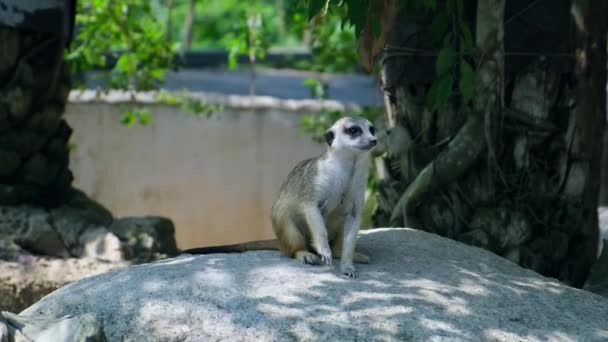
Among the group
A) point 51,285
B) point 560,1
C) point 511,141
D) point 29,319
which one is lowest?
point 51,285

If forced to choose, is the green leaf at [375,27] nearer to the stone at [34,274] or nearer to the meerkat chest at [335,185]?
the meerkat chest at [335,185]

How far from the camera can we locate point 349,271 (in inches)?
195

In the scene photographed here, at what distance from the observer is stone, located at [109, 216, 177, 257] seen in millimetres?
7184

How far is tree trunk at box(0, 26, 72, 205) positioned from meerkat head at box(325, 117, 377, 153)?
2670 mm

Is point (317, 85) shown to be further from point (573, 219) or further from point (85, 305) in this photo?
point (85, 305)

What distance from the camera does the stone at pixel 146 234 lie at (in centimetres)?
718

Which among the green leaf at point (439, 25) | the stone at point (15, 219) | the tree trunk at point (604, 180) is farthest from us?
the tree trunk at point (604, 180)

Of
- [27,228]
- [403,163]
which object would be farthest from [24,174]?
[403,163]

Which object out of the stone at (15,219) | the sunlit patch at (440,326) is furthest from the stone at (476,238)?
the stone at (15,219)

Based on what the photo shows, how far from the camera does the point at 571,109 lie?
622 centimetres

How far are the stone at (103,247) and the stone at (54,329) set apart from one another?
2645 mm

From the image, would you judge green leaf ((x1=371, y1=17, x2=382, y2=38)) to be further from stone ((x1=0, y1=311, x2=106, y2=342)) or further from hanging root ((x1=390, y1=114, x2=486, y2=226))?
stone ((x1=0, y1=311, x2=106, y2=342))

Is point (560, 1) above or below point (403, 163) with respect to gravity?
above

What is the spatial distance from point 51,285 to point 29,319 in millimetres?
2183
